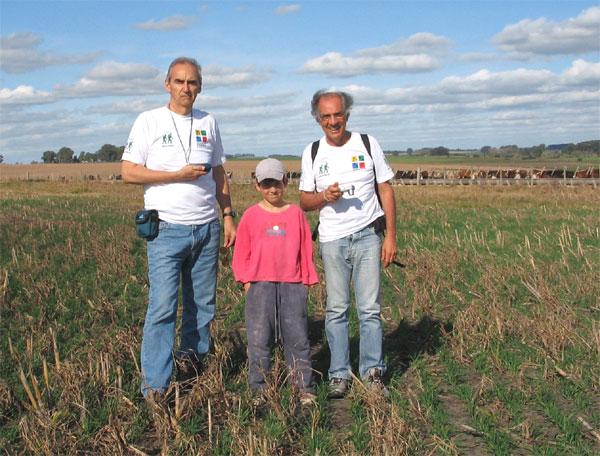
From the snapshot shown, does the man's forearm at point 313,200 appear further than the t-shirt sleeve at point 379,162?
No

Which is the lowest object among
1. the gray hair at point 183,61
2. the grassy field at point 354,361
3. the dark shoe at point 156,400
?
the grassy field at point 354,361

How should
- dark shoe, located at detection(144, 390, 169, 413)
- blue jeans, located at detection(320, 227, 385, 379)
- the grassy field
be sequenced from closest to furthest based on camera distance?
the grassy field → dark shoe, located at detection(144, 390, 169, 413) → blue jeans, located at detection(320, 227, 385, 379)

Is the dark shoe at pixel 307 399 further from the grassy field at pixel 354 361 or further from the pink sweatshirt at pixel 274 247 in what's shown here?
the pink sweatshirt at pixel 274 247

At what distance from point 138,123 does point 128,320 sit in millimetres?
3312

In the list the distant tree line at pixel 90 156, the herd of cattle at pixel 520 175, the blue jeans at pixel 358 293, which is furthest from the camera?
Result: the distant tree line at pixel 90 156

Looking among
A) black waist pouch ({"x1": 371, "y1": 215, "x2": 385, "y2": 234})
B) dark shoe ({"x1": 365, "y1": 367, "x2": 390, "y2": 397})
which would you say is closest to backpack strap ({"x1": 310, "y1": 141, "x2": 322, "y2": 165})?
black waist pouch ({"x1": 371, "y1": 215, "x2": 385, "y2": 234})

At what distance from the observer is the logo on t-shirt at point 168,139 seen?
15.8 ft

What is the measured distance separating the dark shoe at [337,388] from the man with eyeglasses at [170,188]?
1143 mm

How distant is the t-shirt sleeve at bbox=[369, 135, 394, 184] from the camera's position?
17.0 ft

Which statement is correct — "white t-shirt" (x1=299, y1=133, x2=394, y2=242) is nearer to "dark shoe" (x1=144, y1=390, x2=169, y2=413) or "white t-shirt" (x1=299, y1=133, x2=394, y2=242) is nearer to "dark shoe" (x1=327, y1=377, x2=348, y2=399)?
"dark shoe" (x1=327, y1=377, x2=348, y2=399)

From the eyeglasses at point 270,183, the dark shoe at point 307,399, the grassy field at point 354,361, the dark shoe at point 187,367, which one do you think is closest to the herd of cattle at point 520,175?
the grassy field at point 354,361

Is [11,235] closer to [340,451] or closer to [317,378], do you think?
[317,378]

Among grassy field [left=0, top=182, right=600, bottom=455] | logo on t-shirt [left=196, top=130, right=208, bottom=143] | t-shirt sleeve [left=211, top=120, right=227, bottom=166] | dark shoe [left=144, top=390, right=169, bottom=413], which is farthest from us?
t-shirt sleeve [left=211, top=120, right=227, bottom=166]

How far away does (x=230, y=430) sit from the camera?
4402 millimetres
